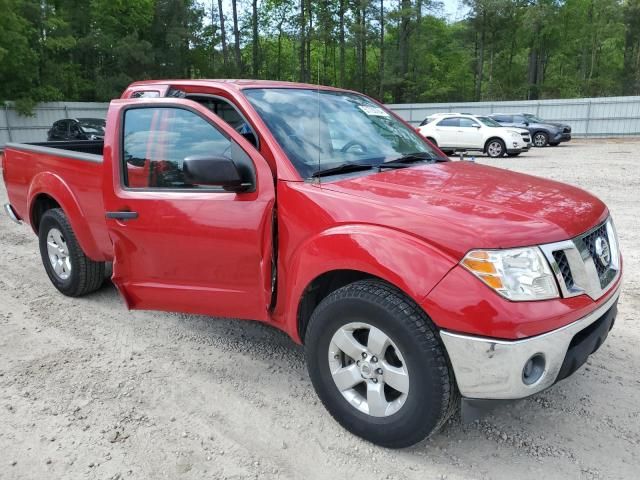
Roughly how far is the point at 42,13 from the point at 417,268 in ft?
109

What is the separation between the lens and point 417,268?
2.33 metres

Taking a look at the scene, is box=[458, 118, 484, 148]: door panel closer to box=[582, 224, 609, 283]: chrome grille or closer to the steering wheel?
the steering wheel

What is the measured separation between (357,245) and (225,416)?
1297mm

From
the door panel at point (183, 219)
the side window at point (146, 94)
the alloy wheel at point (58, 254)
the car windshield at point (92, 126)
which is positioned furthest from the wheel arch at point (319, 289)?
the car windshield at point (92, 126)

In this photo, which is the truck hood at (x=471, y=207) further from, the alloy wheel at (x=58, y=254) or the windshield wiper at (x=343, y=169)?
the alloy wheel at (x=58, y=254)

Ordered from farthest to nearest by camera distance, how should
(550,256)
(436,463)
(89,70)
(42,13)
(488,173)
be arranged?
1. (89,70)
2. (42,13)
3. (488,173)
4. (436,463)
5. (550,256)

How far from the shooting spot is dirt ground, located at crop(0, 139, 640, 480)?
8.43 feet

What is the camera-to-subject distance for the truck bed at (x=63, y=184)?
4191 mm

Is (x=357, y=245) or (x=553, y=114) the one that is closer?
(x=357, y=245)

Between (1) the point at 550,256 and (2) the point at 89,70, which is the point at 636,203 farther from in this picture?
(2) the point at 89,70

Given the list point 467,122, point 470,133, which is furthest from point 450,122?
point 470,133

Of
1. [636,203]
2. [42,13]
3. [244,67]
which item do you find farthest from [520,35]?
[636,203]

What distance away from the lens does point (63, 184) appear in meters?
4.50

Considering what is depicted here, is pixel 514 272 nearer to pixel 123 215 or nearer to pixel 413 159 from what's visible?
pixel 413 159
